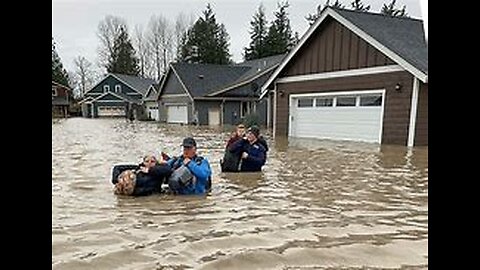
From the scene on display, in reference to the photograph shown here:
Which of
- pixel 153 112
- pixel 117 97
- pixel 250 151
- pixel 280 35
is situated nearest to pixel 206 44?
pixel 280 35

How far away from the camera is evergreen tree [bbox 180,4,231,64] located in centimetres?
5356

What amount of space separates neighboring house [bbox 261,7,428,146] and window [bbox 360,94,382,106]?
0.03m

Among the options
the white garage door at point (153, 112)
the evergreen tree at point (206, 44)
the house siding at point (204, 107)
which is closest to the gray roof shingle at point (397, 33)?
the house siding at point (204, 107)

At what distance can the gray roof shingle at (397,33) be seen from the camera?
45.7 feet

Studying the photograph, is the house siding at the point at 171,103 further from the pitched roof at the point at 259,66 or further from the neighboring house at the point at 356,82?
the neighboring house at the point at 356,82

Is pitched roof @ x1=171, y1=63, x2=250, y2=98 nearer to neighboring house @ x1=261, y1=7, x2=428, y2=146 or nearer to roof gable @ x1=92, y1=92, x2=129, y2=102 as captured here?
neighboring house @ x1=261, y1=7, x2=428, y2=146

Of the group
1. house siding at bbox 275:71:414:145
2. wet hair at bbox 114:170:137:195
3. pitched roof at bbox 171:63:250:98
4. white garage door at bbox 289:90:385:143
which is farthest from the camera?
pitched roof at bbox 171:63:250:98

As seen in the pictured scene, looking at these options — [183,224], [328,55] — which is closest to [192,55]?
[328,55]

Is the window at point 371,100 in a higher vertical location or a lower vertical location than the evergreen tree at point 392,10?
lower

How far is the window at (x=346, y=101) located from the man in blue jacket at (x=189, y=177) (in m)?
10.5

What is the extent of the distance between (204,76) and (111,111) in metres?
21.5

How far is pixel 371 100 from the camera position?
15.4 meters

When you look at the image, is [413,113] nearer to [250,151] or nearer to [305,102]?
[305,102]

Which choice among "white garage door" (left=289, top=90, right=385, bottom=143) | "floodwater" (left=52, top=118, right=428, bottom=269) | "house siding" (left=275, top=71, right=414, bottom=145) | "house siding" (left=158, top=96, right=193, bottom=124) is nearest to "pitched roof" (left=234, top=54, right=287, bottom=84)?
"house siding" (left=158, top=96, right=193, bottom=124)
